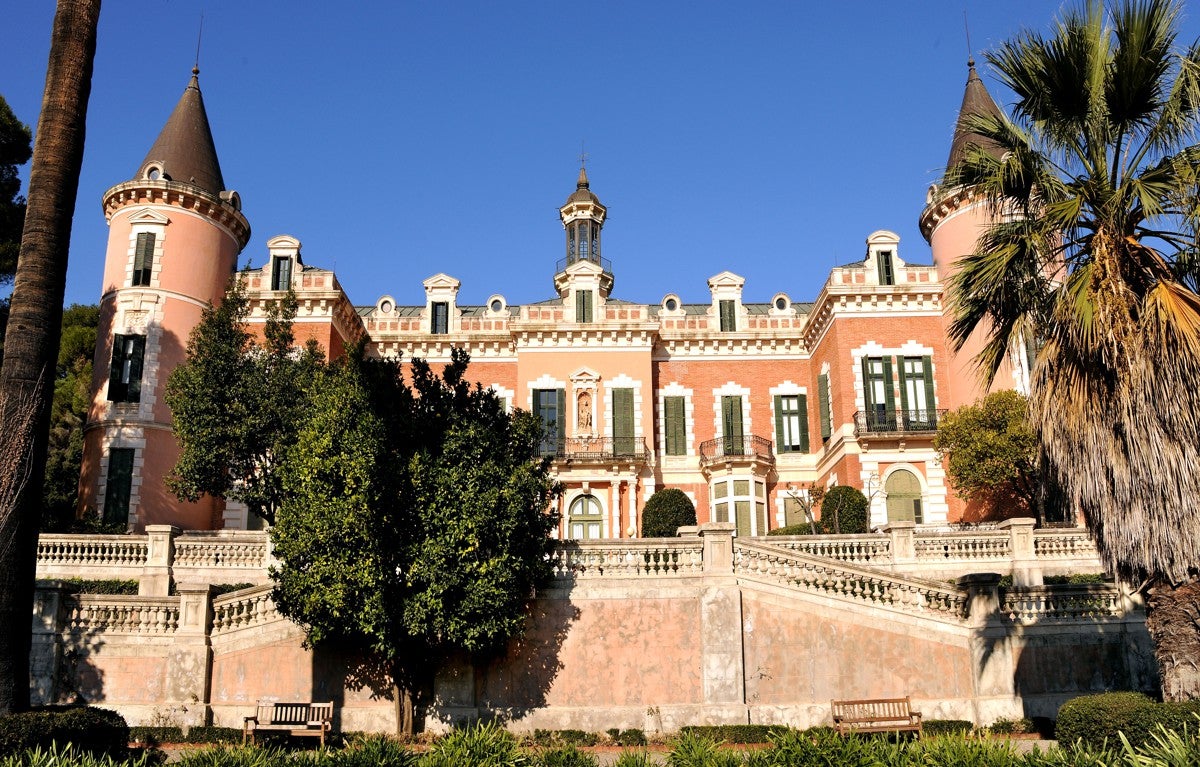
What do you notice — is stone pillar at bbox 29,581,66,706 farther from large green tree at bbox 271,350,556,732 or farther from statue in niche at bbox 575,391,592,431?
statue in niche at bbox 575,391,592,431

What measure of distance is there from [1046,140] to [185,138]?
2880 centimetres

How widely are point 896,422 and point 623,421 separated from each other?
9.18 metres

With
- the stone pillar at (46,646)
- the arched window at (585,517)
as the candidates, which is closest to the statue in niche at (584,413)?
the arched window at (585,517)

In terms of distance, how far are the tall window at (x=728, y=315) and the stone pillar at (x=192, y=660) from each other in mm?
23678

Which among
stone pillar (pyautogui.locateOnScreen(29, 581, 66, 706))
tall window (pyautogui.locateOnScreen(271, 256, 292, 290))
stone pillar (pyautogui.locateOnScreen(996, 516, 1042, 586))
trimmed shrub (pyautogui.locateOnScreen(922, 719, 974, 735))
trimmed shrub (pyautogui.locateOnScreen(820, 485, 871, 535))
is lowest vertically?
trimmed shrub (pyautogui.locateOnScreen(922, 719, 974, 735))

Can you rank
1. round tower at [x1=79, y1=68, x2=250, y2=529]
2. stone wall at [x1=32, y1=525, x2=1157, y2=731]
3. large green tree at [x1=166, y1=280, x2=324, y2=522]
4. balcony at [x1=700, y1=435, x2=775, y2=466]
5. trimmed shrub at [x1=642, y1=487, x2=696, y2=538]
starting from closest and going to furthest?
stone wall at [x1=32, y1=525, x2=1157, y2=731]
large green tree at [x1=166, y1=280, x2=324, y2=522]
round tower at [x1=79, y1=68, x2=250, y2=529]
trimmed shrub at [x1=642, y1=487, x2=696, y2=538]
balcony at [x1=700, y1=435, x2=775, y2=466]

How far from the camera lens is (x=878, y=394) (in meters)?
33.2

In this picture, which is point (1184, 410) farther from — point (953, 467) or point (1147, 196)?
point (953, 467)

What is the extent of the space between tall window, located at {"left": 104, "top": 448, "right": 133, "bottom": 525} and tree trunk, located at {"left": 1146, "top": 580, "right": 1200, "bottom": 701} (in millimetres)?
26271

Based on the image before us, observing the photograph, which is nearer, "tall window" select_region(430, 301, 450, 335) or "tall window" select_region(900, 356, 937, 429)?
"tall window" select_region(900, 356, 937, 429)

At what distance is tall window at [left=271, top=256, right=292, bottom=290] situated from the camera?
34625mm

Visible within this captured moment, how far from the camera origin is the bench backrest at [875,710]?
15.9 meters

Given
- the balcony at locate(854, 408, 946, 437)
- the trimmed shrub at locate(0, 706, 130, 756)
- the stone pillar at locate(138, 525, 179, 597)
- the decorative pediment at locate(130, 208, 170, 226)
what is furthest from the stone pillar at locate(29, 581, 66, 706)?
the balcony at locate(854, 408, 946, 437)

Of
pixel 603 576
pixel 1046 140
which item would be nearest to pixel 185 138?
pixel 603 576
